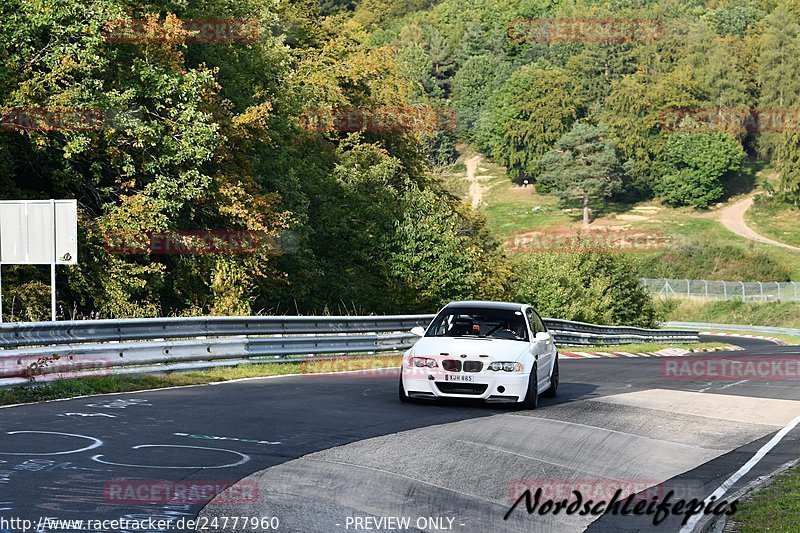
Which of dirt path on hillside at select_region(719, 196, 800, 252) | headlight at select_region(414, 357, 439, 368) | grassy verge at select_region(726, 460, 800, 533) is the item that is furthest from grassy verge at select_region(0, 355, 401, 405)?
dirt path on hillside at select_region(719, 196, 800, 252)

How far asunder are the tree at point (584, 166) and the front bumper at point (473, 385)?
114m

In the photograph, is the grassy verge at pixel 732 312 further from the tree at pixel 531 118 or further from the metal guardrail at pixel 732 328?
the tree at pixel 531 118

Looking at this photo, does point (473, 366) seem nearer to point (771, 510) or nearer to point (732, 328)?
point (771, 510)

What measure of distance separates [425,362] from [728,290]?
78.8 m

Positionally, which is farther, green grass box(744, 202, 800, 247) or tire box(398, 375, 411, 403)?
green grass box(744, 202, 800, 247)

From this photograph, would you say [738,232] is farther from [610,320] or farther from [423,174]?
[423,174]

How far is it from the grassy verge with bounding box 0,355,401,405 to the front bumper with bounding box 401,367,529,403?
3.99 meters

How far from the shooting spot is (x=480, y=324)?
16.4 m

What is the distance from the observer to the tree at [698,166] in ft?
426

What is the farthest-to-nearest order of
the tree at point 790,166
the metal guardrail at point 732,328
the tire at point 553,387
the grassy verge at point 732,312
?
the tree at point 790,166 < the grassy verge at point 732,312 < the metal guardrail at point 732,328 < the tire at point 553,387

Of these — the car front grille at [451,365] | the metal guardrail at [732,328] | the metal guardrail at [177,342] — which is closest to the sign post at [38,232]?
the metal guardrail at [177,342]

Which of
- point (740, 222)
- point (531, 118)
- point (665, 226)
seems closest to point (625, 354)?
point (665, 226)

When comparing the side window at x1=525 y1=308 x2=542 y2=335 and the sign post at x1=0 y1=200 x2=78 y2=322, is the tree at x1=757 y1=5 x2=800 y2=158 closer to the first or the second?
the side window at x1=525 y1=308 x2=542 y2=335

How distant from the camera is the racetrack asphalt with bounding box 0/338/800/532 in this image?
27.1 ft
